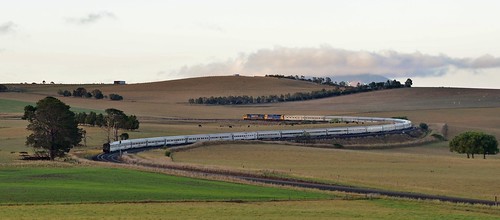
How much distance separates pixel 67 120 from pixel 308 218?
55545 millimetres

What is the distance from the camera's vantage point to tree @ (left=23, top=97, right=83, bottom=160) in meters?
88.4

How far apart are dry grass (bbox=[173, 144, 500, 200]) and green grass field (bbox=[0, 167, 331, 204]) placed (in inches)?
394

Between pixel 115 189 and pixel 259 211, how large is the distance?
12071 mm

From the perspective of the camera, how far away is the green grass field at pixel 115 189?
45938mm

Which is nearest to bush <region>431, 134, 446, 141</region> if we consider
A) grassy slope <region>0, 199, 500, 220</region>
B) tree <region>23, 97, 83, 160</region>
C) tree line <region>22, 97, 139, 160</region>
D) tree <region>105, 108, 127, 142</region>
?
tree <region>105, 108, 127, 142</region>

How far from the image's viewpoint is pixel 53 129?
293 feet

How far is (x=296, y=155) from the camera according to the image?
87.8 metres

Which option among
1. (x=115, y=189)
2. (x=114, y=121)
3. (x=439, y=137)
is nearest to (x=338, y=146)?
(x=439, y=137)

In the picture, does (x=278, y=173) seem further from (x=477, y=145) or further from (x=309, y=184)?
(x=477, y=145)

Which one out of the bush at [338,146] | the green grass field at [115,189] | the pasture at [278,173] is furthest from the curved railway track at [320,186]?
the bush at [338,146]

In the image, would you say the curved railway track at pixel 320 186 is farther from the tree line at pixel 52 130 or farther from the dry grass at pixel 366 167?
the tree line at pixel 52 130

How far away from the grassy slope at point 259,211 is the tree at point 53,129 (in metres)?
46.5

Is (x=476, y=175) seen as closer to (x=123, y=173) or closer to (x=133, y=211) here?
(x=123, y=173)

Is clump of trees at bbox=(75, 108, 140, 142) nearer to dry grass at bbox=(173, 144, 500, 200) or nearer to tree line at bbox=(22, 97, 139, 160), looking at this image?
tree line at bbox=(22, 97, 139, 160)
